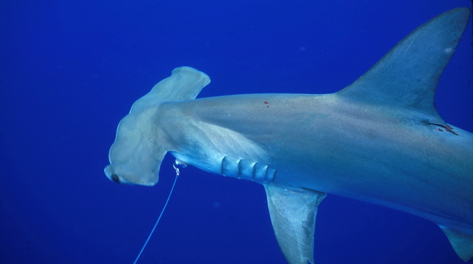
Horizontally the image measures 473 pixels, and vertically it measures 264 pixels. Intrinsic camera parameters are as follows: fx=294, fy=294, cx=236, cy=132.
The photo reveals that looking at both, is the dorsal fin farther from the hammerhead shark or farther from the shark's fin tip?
the shark's fin tip

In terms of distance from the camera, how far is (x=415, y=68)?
72.6 inches

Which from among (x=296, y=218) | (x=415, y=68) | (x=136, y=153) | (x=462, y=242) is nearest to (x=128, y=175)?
(x=136, y=153)

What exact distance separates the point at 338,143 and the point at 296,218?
2.55 feet

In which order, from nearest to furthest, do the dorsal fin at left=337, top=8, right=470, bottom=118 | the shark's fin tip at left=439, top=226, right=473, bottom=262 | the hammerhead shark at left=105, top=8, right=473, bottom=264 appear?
the dorsal fin at left=337, top=8, right=470, bottom=118
the hammerhead shark at left=105, top=8, right=473, bottom=264
the shark's fin tip at left=439, top=226, right=473, bottom=262

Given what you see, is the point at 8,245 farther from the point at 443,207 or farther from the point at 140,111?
the point at 443,207

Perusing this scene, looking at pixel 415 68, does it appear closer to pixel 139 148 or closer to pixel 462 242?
pixel 462 242

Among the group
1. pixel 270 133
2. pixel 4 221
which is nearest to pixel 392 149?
pixel 270 133

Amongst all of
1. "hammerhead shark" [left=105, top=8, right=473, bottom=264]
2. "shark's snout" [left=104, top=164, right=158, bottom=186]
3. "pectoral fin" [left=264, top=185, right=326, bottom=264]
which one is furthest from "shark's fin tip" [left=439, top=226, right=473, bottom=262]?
"shark's snout" [left=104, top=164, right=158, bottom=186]

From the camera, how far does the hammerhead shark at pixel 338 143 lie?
6.09ft

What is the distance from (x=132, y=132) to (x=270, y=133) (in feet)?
3.33

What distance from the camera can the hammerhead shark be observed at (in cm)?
186

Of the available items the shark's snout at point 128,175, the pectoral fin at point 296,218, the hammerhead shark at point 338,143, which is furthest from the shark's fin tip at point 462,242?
the shark's snout at point 128,175

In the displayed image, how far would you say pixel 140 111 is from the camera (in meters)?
2.37

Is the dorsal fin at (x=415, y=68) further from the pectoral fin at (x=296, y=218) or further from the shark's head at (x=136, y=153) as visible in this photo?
the shark's head at (x=136, y=153)
